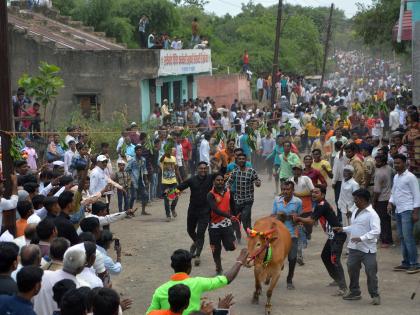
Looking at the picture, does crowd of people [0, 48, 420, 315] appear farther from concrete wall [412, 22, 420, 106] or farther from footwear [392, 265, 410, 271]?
concrete wall [412, 22, 420, 106]

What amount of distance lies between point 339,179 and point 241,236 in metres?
2.09

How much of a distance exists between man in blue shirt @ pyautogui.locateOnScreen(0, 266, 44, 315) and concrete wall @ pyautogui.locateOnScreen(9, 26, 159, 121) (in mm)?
22574

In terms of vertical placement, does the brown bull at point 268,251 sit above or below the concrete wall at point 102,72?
below

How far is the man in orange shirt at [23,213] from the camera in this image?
10.1m

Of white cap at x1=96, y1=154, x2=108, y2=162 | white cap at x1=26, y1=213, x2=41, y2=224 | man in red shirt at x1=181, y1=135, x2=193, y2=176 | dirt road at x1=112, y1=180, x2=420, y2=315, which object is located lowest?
dirt road at x1=112, y1=180, x2=420, y2=315

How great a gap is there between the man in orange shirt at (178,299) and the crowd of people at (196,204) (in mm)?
10

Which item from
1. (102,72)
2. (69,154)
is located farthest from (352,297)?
(102,72)

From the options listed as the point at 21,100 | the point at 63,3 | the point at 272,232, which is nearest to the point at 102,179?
the point at 272,232

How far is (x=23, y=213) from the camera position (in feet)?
33.4

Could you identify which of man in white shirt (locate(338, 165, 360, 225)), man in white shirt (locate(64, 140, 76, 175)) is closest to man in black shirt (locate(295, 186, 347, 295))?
man in white shirt (locate(338, 165, 360, 225))

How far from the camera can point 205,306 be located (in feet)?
22.4

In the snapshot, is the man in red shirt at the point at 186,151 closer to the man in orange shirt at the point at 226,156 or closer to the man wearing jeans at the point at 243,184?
the man in orange shirt at the point at 226,156

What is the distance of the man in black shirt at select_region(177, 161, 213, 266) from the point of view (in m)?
13.7

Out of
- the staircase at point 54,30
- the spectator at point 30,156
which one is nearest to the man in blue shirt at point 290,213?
the spectator at point 30,156
